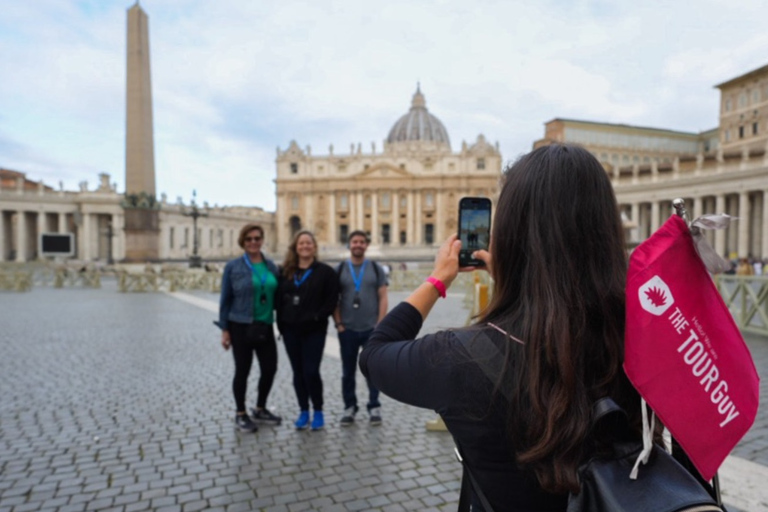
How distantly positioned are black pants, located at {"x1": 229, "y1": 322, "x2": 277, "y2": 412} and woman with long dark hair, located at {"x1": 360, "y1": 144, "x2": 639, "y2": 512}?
151 inches

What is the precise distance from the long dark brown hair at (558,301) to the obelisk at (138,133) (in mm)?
22728

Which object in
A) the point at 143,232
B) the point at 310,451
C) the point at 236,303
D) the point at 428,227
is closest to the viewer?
the point at 310,451

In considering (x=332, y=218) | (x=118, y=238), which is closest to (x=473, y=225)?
(x=118, y=238)

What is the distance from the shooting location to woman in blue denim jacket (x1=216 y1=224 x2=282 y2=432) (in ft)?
16.7

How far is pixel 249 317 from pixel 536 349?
4222 millimetres

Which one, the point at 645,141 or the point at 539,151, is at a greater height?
the point at 645,141

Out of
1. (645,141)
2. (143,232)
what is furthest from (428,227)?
(143,232)

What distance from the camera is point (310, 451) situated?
4.55m

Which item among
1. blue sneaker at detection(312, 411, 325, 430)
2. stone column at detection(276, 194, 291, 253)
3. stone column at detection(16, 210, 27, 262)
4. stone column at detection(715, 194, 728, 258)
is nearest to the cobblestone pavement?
blue sneaker at detection(312, 411, 325, 430)

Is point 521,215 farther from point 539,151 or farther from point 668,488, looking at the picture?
point 668,488

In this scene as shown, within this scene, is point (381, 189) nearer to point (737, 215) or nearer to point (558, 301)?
point (737, 215)

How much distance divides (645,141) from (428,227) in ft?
108

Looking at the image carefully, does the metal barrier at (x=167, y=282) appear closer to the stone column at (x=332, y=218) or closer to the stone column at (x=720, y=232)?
the stone column at (x=720, y=232)

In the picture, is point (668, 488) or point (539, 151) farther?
point (539, 151)
